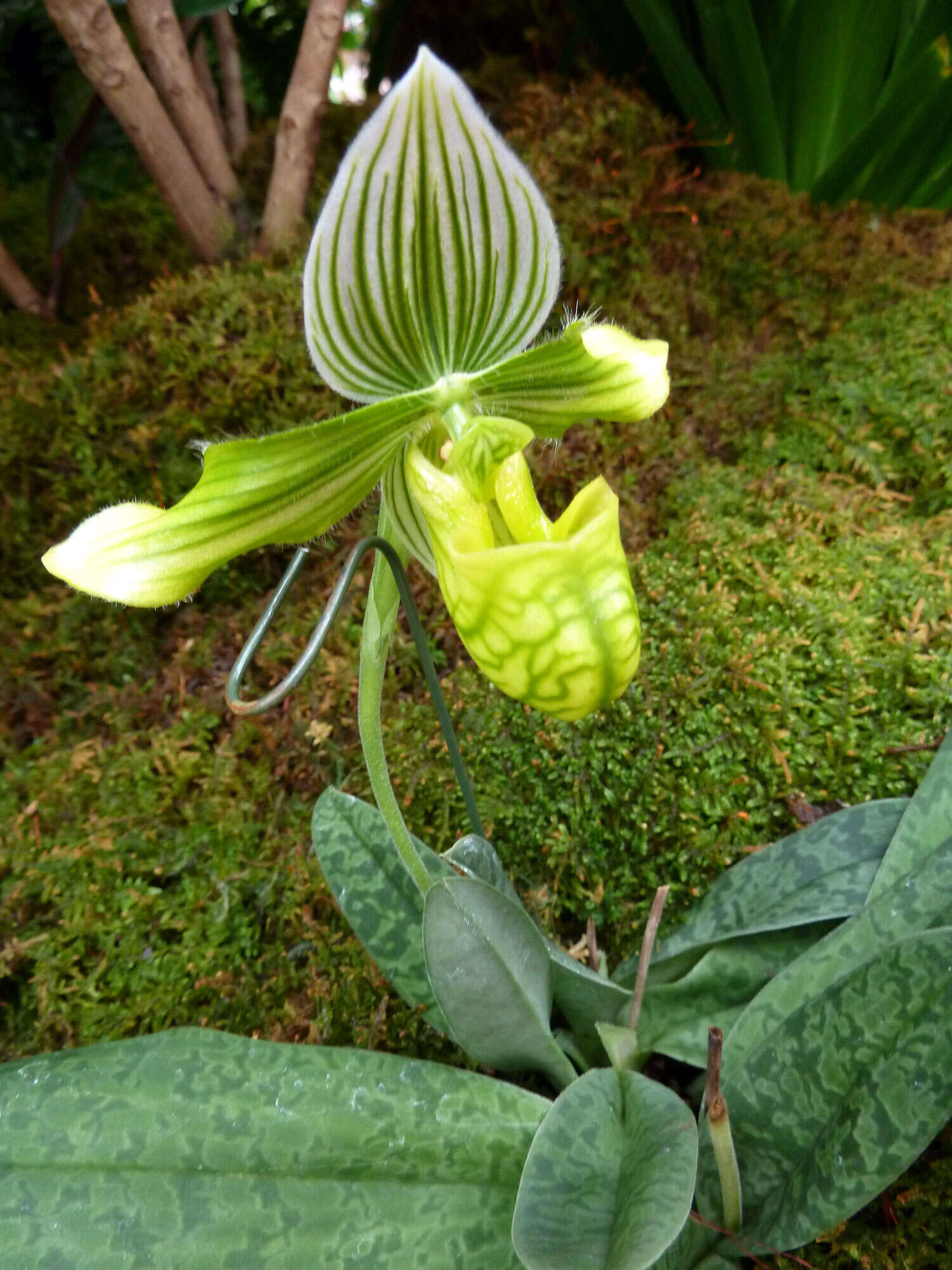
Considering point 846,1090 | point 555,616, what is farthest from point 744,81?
point 846,1090

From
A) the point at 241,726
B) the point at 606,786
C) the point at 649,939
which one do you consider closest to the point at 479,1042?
the point at 649,939

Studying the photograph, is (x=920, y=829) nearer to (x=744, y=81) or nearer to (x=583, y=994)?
(x=583, y=994)

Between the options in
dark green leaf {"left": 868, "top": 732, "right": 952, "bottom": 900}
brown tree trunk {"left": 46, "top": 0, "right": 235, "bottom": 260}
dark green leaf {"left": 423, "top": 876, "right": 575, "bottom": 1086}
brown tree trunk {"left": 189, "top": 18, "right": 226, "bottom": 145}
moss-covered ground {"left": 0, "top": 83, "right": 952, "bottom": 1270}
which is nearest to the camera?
dark green leaf {"left": 423, "top": 876, "right": 575, "bottom": 1086}

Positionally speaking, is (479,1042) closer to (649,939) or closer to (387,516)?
(649,939)

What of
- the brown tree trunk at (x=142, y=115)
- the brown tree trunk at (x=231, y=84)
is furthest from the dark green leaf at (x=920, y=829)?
the brown tree trunk at (x=231, y=84)

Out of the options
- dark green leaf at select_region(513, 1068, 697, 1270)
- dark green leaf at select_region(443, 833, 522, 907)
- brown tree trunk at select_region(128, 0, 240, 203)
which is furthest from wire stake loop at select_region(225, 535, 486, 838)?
brown tree trunk at select_region(128, 0, 240, 203)

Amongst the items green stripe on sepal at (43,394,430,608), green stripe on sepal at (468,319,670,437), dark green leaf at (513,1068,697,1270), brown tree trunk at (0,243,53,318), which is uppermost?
brown tree trunk at (0,243,53,318)

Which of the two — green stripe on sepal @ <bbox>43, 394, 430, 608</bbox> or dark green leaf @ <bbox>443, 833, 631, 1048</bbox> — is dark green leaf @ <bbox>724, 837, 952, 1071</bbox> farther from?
green stripe on sepal @ <bbox>43, 394, 430, 608</bbox>
